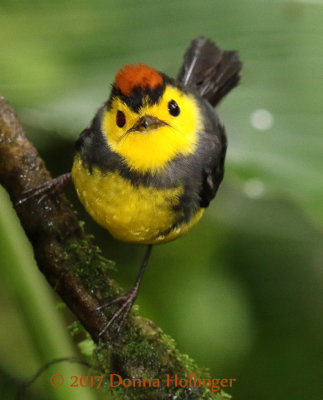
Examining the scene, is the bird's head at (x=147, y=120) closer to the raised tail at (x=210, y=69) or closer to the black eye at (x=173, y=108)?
the black eye at (x=173, y=108)

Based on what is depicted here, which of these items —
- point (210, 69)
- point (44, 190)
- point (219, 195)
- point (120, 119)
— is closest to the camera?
point (120, 119)

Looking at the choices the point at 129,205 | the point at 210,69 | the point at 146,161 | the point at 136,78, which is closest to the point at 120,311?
the point at 129,205

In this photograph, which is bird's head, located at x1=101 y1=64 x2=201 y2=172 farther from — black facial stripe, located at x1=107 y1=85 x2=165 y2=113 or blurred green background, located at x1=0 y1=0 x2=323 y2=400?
blurred green background, located at x1=0 y1=0 x2=323 y2=400

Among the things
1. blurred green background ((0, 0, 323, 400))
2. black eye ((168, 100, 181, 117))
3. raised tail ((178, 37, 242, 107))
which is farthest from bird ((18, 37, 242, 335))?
raised tail ((178, 37, 242, 107))

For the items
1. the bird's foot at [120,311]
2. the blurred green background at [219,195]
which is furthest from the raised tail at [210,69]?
the bird's foot at [120,311]

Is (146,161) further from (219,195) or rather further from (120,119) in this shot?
(219,195)

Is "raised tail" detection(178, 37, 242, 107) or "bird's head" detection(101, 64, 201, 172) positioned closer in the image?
"bird's head" detection(101, 64, 201, 172)

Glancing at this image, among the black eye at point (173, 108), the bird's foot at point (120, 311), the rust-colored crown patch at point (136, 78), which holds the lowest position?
the bird's foot at point (120, 311)
